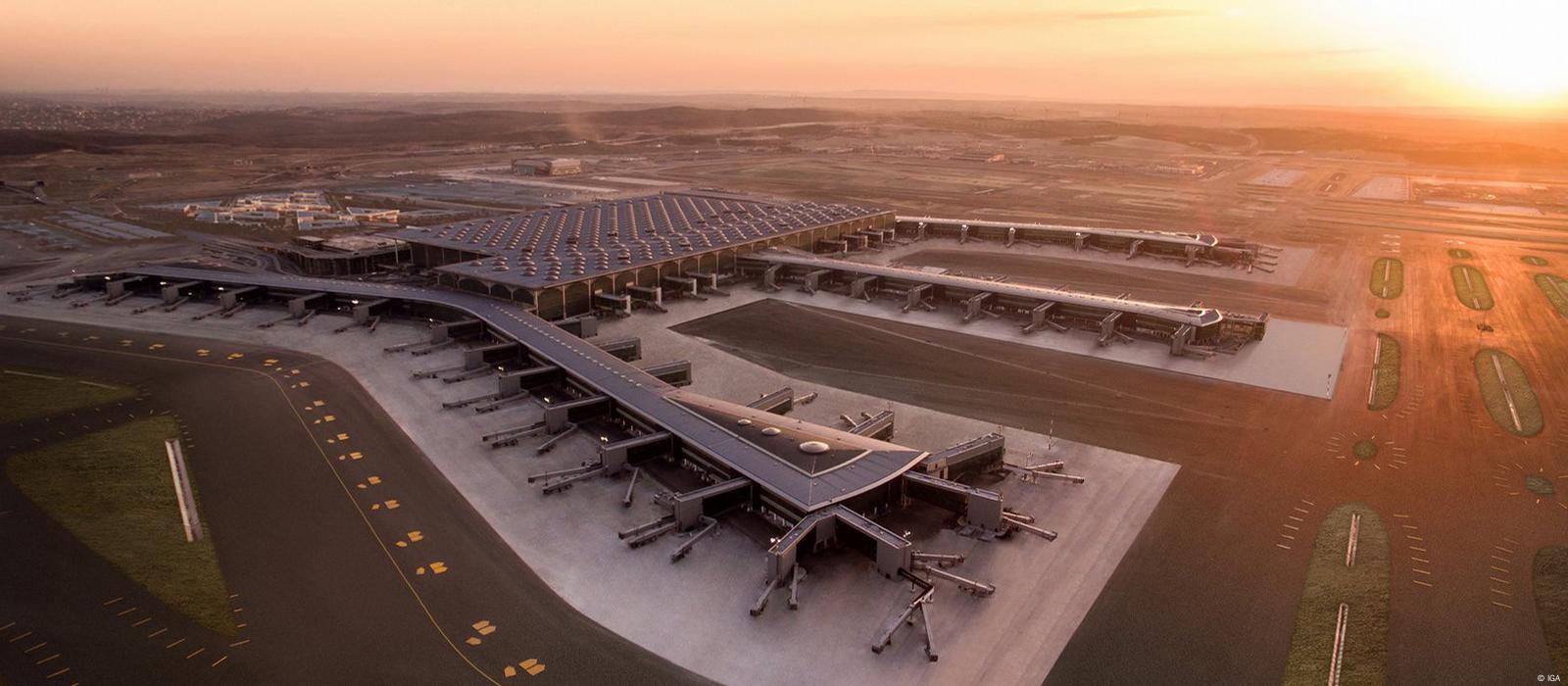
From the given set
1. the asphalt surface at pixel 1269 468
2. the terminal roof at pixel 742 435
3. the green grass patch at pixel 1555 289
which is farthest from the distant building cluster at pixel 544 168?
the green grass patch at pixel 1555 289

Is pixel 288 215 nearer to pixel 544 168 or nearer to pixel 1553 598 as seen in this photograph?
pixel 544 168

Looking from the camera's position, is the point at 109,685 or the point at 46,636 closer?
the point at 109,685

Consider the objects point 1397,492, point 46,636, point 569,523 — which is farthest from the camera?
point 1397,492

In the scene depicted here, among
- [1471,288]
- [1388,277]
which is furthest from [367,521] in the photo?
[1471,288]

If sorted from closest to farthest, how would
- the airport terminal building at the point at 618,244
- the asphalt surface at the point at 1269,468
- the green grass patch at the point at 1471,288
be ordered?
the asphalt surface at the point at 1269,468, the airport terminal building at the point at 618,244, the green grass patch at the point at 1471,288

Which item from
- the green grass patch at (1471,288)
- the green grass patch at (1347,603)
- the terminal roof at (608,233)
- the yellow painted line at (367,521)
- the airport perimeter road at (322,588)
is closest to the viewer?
the airport perimeter road at (322,588)

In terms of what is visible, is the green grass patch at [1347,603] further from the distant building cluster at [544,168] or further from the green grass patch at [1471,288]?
the distant building cluster at [544,168]

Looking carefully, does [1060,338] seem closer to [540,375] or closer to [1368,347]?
[1368,347]

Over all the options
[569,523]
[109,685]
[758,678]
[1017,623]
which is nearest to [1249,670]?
[1017,623]
